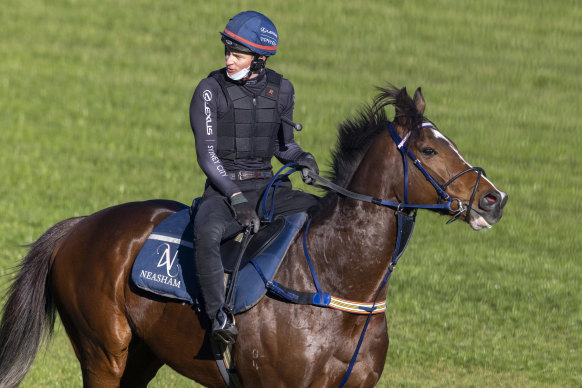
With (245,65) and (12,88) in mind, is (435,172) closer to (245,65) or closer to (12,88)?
(245,65)

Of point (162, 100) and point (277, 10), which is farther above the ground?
point (277, 10)

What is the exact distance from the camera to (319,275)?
20.4ft

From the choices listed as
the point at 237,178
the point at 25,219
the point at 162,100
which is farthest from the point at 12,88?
the point at 237,178

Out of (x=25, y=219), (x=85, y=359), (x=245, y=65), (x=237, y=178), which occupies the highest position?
(x=245, y=65)

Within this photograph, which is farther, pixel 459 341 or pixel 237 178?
pixel 459 341

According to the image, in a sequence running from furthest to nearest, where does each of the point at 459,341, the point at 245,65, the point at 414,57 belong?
the point at 414,57 → the point at 459,341 → the point at 245,65

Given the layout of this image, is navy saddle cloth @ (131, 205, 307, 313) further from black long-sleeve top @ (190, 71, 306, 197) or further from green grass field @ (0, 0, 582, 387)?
green grass field @ (0, 0, 582, 387)

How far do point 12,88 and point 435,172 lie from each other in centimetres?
1686

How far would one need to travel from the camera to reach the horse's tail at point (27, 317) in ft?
24.8

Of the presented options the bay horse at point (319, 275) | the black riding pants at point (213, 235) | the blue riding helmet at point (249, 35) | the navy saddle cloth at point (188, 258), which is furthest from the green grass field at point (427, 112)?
the blue riding helmet at point (249, 35)

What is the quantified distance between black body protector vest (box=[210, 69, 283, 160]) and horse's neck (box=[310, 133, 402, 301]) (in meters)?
0.82

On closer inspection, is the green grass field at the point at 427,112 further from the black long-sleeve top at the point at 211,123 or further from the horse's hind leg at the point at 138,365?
the black long-sleeve top at the point at 211,123

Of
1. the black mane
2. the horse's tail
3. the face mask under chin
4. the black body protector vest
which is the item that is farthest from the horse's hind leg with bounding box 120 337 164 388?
the face mask under chin

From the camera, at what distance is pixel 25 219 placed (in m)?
14.6
